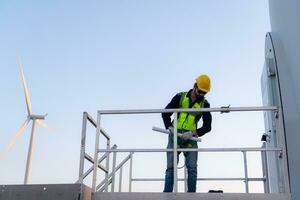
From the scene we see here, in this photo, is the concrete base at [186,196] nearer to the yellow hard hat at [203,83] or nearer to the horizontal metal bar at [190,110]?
the horizontal metal bar at [190,110]

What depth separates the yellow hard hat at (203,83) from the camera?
7.46 meters

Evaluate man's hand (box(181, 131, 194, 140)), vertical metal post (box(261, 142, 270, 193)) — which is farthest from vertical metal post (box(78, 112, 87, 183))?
vertical metal post (box(261, 142, 270, 193))

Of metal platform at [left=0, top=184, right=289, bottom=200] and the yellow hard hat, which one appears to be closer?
metal platform at [left=0, top=184, right=289, bottom=200]

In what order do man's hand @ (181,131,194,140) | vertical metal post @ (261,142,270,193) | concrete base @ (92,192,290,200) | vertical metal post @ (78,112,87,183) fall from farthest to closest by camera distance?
vertical metal post @ (261,142,270,193)
man's hand @ (181,131,194,140)
vertical metal post @ (78,112,87,183)
concrete base @ (92,192,290,200)

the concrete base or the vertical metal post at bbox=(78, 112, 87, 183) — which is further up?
the vertical metal post at bbox=(78, 112, 87, 183)

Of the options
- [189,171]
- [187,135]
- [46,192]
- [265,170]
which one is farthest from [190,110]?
[265,170]

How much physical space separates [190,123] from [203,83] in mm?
737

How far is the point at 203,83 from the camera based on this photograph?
24.5 ft

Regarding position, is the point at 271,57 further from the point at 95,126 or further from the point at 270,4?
the point at 95,126

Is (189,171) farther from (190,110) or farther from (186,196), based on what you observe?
(186,196)

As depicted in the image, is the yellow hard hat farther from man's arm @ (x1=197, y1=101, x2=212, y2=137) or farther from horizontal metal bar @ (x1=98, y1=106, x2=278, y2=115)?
horizontal metal bar @ (x1=98, y1=106, x2=278, y2=115)

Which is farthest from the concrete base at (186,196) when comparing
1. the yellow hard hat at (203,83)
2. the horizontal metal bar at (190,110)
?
the yellow hard hat at (203,83)

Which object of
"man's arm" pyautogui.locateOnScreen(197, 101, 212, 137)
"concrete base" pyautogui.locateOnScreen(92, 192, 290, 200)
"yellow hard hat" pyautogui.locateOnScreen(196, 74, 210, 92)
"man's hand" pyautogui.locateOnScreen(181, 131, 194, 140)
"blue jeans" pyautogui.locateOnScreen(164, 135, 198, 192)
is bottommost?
"concrete base" pyautogui.locateOnScreen(92, 192, 290, 200)

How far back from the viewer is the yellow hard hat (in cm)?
746
